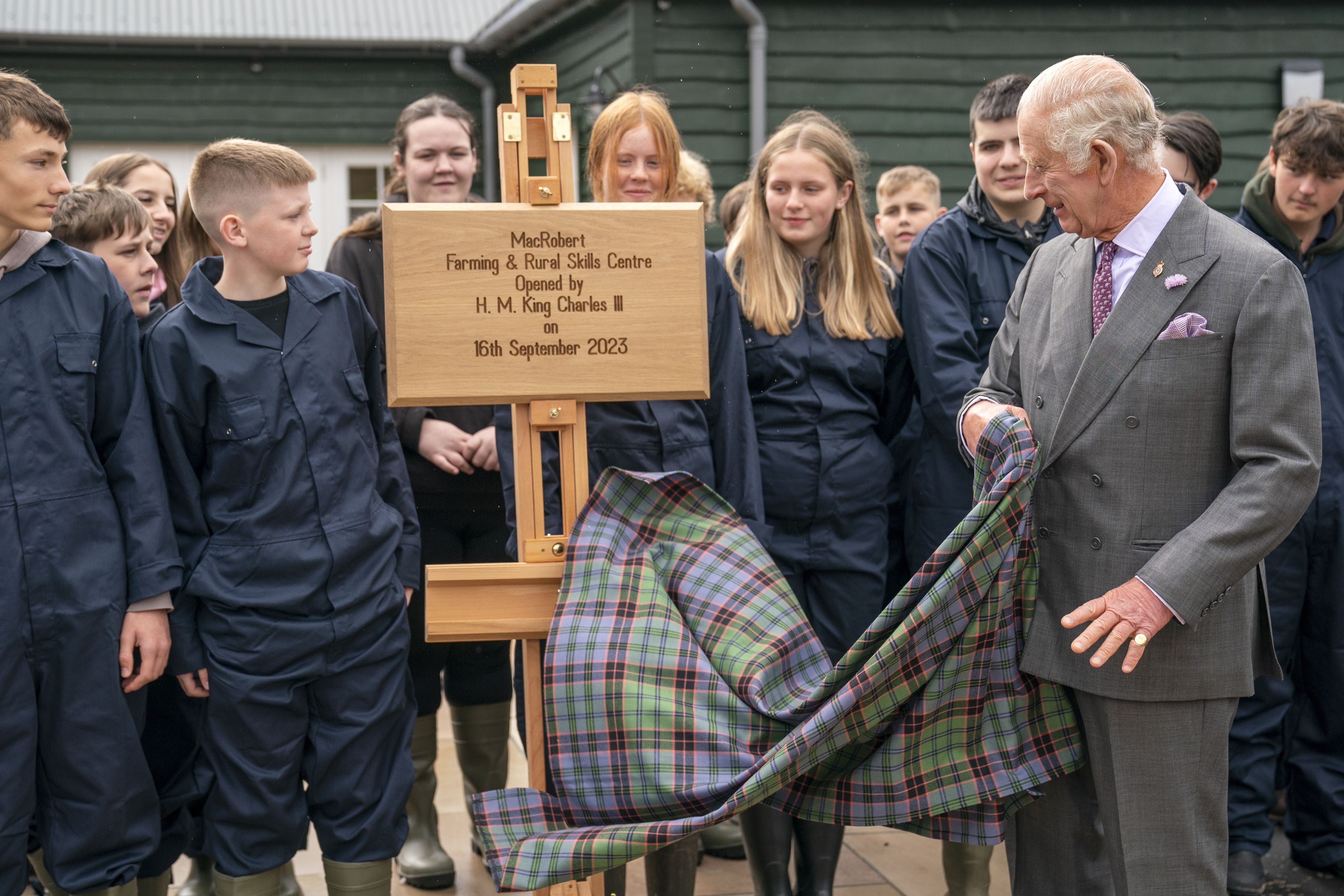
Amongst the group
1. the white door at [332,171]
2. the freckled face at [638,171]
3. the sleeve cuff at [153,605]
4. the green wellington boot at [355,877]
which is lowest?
the green wellington boot at [355,877]

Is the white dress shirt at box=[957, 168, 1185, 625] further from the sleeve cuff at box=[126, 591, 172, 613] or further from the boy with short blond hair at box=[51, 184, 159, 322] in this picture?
the boy with short blond hair at box=[51, 184, 159, 322]

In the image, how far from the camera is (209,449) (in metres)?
2.47

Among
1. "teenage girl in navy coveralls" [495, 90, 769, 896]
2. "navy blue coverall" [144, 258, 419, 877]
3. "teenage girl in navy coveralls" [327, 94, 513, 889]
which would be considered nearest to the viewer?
"navy blue coverall" [144, 258, 419, 877]

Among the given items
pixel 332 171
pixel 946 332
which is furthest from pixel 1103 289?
pixel 332 171

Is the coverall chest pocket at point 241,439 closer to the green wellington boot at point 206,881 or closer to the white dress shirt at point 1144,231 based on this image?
the green wellington boot at point 206,881

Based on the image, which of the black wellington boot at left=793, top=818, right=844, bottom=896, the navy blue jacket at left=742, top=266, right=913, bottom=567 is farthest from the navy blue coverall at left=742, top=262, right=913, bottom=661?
the black wellington boot at left=793, top=818, right=844, bottom=896

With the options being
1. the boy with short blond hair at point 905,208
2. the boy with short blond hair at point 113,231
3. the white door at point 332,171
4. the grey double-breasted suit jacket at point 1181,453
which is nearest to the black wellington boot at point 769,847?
Answer: the grey double-breasted suit jacket at point 1181,453

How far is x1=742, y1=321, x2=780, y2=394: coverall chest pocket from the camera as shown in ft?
9.68

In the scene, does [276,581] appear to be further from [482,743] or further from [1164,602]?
[1164,602]

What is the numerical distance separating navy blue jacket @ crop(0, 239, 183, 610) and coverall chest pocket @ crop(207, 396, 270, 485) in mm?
120

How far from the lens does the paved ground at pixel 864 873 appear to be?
319 centimetres

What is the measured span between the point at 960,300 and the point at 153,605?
77.2 inches

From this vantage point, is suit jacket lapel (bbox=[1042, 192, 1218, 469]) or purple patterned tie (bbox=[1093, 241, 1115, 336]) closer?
suit jacket lapel (bbox=[1042, 192, 1218, 469])

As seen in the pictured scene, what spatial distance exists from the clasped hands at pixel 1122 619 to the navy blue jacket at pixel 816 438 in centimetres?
100
